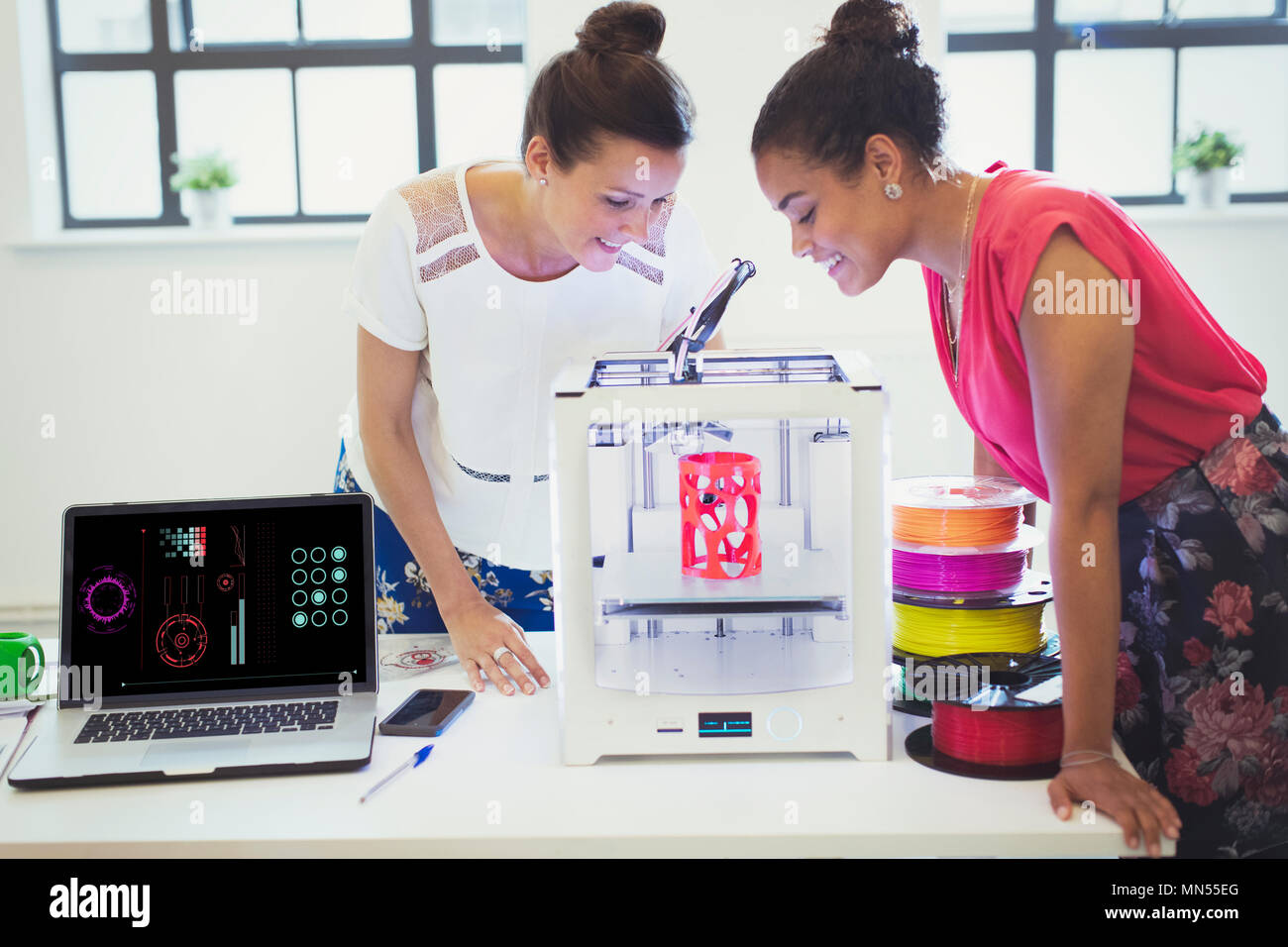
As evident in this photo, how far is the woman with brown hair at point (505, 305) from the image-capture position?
1379 millimetres

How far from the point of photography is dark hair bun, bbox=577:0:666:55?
4.54 feet

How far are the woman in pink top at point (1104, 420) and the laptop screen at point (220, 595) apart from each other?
0.65 metres

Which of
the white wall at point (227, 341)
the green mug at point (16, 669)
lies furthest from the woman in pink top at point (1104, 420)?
the white wall at point (227, 341)

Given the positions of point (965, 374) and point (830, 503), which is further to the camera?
point (830, 503)

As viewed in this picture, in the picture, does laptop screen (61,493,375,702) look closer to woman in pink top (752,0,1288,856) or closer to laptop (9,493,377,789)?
laptop (9,493,377,789)

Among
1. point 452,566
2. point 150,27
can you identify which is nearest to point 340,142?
point 150,27

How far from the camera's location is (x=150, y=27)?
3822 mm

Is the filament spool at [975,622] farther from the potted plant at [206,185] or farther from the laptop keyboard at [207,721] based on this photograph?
the potted plant at [206,185]

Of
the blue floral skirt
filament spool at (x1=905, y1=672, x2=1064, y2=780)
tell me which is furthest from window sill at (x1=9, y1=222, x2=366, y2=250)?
filament spool at (x1=905, y1=672, x2=1064, y2=780)

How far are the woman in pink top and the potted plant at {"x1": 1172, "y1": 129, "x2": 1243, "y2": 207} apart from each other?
9.43 feet

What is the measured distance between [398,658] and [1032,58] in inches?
130

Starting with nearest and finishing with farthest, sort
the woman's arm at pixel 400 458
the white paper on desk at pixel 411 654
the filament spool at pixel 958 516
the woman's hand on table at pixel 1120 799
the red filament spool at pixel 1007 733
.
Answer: the woman's hand on table at pixel 1120 799 → the red filament spool at pixel 1007 733 → the filament spool at pixel 958 516 → the white paper on desk at pixel 411 654 → the woman's arm at pixel 400 458

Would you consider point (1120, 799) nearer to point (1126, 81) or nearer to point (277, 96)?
point (1126, 81)

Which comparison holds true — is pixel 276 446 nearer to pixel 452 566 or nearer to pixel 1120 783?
pixel 452 566
